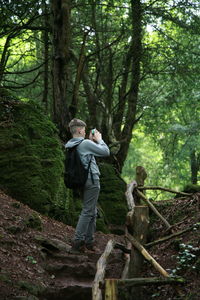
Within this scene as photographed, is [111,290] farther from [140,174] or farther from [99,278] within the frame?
[140,174]

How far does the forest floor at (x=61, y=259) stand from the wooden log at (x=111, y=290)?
944 millimetres

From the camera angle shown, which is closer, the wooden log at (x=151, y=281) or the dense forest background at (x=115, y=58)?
the wooden log at (x=151, y=281)

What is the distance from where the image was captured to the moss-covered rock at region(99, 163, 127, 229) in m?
11.4

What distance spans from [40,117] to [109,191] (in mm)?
3349

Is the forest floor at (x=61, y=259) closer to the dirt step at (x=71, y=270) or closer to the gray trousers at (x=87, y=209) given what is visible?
the dirt step at (x=71, y=270)

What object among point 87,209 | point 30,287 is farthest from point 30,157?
point 30,287

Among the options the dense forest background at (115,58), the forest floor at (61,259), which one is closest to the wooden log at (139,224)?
the forest floor at (61,259)

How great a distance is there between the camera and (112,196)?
11930mm

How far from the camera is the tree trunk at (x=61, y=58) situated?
36.3 feet

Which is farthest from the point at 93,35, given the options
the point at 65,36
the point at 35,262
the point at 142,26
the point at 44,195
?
the point at 35,262

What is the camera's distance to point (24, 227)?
6926mm

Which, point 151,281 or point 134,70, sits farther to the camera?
point 134,70

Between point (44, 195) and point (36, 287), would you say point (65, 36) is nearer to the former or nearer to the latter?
point (44, 195)

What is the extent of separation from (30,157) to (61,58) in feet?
11.6
